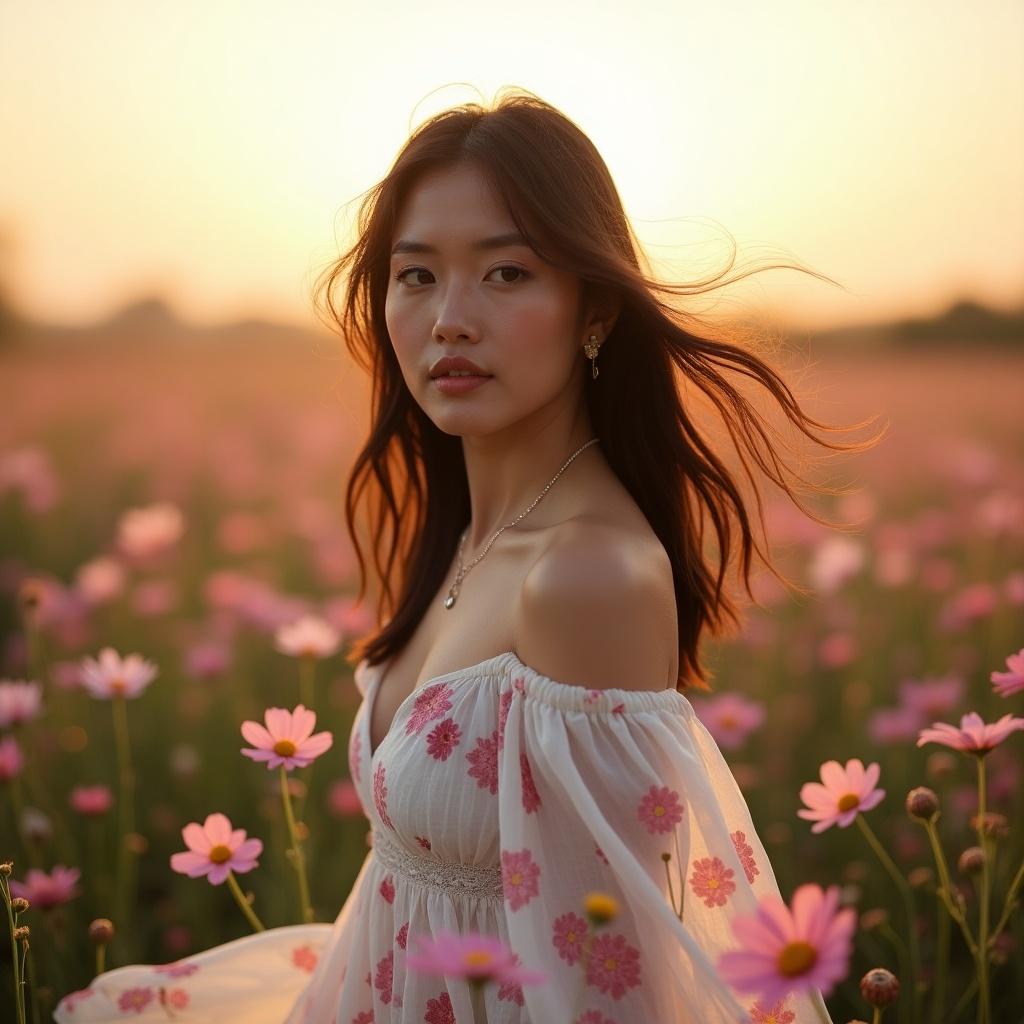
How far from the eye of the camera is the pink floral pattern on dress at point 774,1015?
127 centimetres

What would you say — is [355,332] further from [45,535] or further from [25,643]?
[45,535]

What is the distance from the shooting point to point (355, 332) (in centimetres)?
189

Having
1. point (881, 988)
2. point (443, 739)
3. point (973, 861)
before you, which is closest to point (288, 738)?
point (443, 739)

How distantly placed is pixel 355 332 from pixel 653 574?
799mm

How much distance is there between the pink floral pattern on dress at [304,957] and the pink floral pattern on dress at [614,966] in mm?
735

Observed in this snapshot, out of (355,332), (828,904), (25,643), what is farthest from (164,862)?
(828,904)

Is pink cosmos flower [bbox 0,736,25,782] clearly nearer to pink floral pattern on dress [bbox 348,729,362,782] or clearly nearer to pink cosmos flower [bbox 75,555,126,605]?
pink floral pattern on dress [bbox 348,729,362,782]

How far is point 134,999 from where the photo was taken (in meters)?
1.65

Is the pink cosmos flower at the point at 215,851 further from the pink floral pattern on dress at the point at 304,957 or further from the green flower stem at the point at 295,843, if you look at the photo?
the pink floral pattern on dress at the point at 304,957

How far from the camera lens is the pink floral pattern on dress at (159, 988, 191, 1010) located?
65.5 inches

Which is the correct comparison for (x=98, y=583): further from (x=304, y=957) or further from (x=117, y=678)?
(x=304, y=957)

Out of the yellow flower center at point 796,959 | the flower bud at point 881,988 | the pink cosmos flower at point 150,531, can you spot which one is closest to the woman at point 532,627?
the flower bud at point 881,988

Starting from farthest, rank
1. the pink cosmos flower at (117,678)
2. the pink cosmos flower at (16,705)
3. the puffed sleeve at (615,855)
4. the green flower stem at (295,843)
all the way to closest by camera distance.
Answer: the pink cosmos flower at (16,705) < the pink cosmos flower at (117,678) < the green flower stem at (295,843) < the puffed sleeve at (615,855)

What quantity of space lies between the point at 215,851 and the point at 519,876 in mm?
438
